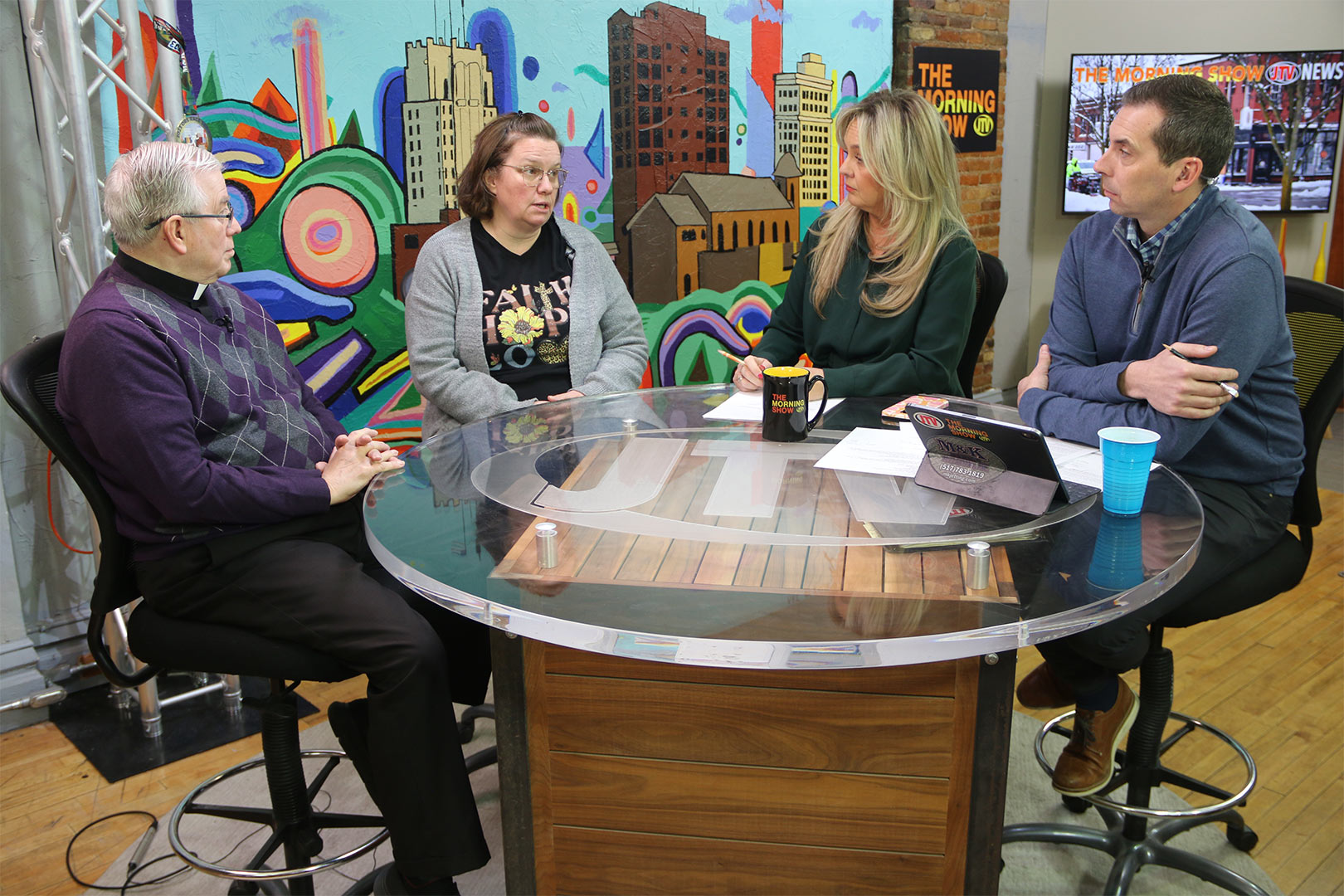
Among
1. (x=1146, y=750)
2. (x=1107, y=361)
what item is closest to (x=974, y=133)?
(x=1107, y=361)

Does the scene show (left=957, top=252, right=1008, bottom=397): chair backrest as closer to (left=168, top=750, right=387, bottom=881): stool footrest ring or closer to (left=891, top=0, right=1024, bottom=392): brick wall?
(left=168, top=750, right=387, bottom=881): stool footrest ring

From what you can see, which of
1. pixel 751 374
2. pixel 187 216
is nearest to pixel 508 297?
pixel 751 374

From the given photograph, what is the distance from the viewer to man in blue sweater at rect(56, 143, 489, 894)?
1.68 meters

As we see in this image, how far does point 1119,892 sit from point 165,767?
2.22 meters

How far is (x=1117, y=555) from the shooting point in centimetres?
143

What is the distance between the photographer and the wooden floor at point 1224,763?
2.16 meters

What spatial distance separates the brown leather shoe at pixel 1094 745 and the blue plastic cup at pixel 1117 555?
18.4 inches

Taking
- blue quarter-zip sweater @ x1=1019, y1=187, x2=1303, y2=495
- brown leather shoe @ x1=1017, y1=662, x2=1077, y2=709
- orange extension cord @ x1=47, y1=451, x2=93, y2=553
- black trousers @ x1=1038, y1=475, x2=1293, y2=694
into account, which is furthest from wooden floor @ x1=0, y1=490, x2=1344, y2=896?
blue quarter-zip sweater @ x1=1019, y1=187, x2=1303, y2=495

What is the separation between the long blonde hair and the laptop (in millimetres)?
905

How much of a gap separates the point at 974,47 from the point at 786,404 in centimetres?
393

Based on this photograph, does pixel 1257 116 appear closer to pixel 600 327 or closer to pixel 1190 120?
pixel 1190 120

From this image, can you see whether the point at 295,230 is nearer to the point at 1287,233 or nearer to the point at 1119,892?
the point at 1119,892

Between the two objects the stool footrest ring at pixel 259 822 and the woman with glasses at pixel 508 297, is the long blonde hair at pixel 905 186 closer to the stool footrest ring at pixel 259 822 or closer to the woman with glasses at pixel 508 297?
the woman with glasses at pixel 508 297

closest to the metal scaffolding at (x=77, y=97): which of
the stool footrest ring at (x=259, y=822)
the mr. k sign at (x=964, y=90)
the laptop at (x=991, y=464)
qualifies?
the stool footrest ring at (x=259, y=822)
